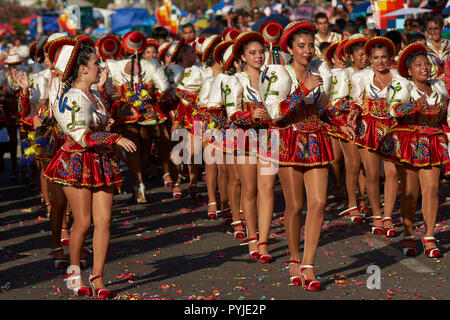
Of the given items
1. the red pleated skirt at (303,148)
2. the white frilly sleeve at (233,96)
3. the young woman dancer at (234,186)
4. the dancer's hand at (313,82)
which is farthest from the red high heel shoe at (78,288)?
the young woman dancer at (234,186)

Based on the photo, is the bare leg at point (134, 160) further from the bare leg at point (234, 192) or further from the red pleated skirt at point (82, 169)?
the red pleated skirt at point (82, 169)

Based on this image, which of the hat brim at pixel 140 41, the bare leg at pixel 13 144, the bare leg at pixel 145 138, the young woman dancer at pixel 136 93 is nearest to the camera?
the young woman dancer at pixel 136 93

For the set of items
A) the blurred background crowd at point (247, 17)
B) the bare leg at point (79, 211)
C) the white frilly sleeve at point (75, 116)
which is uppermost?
the blurred background crowd at point (247, 17)

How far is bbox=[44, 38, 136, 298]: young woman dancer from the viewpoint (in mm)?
6840

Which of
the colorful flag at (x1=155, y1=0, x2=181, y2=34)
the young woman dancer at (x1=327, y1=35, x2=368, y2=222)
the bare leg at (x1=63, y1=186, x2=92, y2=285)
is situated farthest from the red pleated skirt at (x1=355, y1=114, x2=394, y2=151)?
the colorful flag at (x1=155, y1=0, x2=181, y2=34)

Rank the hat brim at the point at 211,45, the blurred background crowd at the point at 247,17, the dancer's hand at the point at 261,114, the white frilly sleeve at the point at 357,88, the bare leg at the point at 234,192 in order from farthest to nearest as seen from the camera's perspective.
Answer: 1. the blurred background crowd at the point at 247,17
2. the hat brim at the point at 211,45
3. the white frilly sleeve at the point at 357,88
4. the bare leg at the point at 234,192
5. the dancer's hand at the point at 261,114

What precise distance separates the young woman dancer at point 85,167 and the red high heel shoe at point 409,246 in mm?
3082

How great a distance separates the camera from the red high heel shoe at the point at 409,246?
8.39 metres

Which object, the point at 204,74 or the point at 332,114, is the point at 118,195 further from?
the point at 332,114

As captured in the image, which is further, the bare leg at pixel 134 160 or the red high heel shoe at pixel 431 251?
the bare leg at pixel 134 160

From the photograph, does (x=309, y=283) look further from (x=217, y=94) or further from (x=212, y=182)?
(x=212, y=182)

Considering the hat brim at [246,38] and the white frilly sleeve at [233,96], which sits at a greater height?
the hat brim at [246,38]
